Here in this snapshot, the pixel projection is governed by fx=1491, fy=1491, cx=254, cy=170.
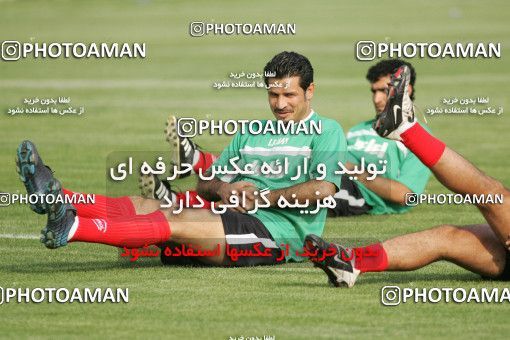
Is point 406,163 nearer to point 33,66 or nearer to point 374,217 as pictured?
point 374,217

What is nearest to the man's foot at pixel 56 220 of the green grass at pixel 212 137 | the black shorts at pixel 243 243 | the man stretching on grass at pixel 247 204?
the man stretching on grass at pixel 247 204

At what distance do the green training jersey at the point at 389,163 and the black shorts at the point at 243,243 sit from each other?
163 inches

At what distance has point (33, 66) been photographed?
128ft

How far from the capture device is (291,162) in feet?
41.0

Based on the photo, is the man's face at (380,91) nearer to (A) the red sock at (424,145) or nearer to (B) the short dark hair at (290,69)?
(B) the short dark hair at (290,69)

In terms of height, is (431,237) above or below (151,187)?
below

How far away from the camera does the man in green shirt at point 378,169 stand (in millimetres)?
16031

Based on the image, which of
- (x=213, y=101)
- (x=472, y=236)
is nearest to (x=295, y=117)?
(x=472, y=236)

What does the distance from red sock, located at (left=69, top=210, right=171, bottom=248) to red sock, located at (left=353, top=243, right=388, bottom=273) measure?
62.8 inches

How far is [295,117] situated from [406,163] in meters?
4.08

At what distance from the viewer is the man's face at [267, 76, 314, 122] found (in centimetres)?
1255

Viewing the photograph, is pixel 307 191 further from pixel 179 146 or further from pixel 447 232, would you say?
pixel 179 146

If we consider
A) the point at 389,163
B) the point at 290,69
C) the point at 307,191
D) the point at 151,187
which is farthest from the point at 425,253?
the point at 389,163

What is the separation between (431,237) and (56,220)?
2.84 m
